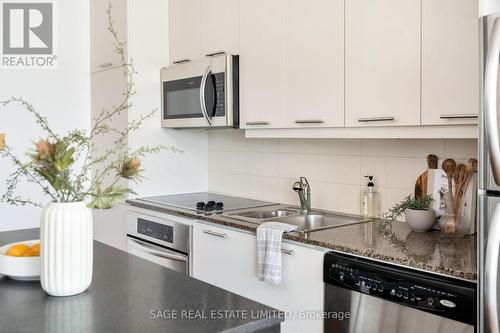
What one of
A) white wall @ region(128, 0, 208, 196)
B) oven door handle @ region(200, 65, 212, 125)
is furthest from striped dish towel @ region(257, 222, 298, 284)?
white wall @ region(128, 0, 208, 196)

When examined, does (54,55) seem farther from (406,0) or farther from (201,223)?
(406,0)

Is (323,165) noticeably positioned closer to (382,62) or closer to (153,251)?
(382,62)

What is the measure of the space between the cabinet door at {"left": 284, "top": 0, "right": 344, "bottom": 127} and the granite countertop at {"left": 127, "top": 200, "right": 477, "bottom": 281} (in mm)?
542

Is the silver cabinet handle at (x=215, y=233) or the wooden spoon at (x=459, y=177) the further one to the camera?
the silver cabinet handle at (x=215, y=233)

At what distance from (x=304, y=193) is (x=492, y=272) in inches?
58.8

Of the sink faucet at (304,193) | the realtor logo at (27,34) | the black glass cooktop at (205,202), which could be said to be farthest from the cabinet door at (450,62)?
the realtor logo at (27,34)

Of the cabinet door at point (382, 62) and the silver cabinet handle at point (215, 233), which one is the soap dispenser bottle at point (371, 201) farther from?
the silver cabinet handle at point (215, 233)

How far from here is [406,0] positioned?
6.81ft

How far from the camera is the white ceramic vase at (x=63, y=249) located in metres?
1.34

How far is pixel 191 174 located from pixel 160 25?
3.60 feet

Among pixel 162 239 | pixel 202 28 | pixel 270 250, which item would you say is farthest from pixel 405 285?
A: pixel 202 28

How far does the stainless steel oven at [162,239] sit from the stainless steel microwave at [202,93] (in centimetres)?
65

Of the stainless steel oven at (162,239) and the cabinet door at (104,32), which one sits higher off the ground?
the cabinet door at (104,32)

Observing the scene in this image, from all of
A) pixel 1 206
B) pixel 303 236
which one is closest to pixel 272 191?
pixel 303 236
